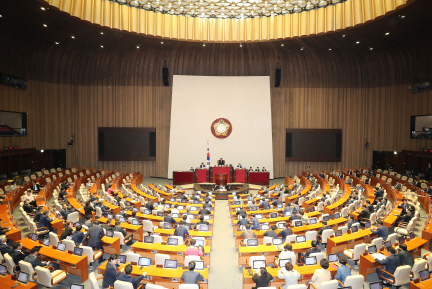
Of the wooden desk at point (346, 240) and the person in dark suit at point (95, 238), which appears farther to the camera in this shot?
the wooden desk at point (346, 240)

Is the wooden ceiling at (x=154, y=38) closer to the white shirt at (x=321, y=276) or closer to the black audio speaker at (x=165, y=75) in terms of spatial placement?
the black audio speaker at (x=165, y=75)

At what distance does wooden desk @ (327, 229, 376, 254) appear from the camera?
836 cm

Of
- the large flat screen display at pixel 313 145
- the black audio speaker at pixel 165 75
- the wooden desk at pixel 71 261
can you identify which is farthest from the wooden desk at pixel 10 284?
the large flat screen display at pixel 313 145

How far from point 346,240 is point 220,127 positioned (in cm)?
1580

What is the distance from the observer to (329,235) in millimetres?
8867

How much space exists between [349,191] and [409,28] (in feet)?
36.1

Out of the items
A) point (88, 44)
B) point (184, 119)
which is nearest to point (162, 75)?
point (184, 119)

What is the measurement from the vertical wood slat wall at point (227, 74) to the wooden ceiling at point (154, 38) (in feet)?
4.11

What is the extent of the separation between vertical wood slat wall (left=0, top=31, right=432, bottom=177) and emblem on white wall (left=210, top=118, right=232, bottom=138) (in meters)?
2.03

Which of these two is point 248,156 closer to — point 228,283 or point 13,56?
point 228,283

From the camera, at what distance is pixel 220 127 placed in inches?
907

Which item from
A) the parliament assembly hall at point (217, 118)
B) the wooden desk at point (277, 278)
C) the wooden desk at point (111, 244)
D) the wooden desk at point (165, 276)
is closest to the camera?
the wooden desk at point (165, 276)

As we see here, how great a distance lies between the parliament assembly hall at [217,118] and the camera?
37.4 ft

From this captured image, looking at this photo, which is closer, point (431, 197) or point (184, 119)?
point (431, 197)
